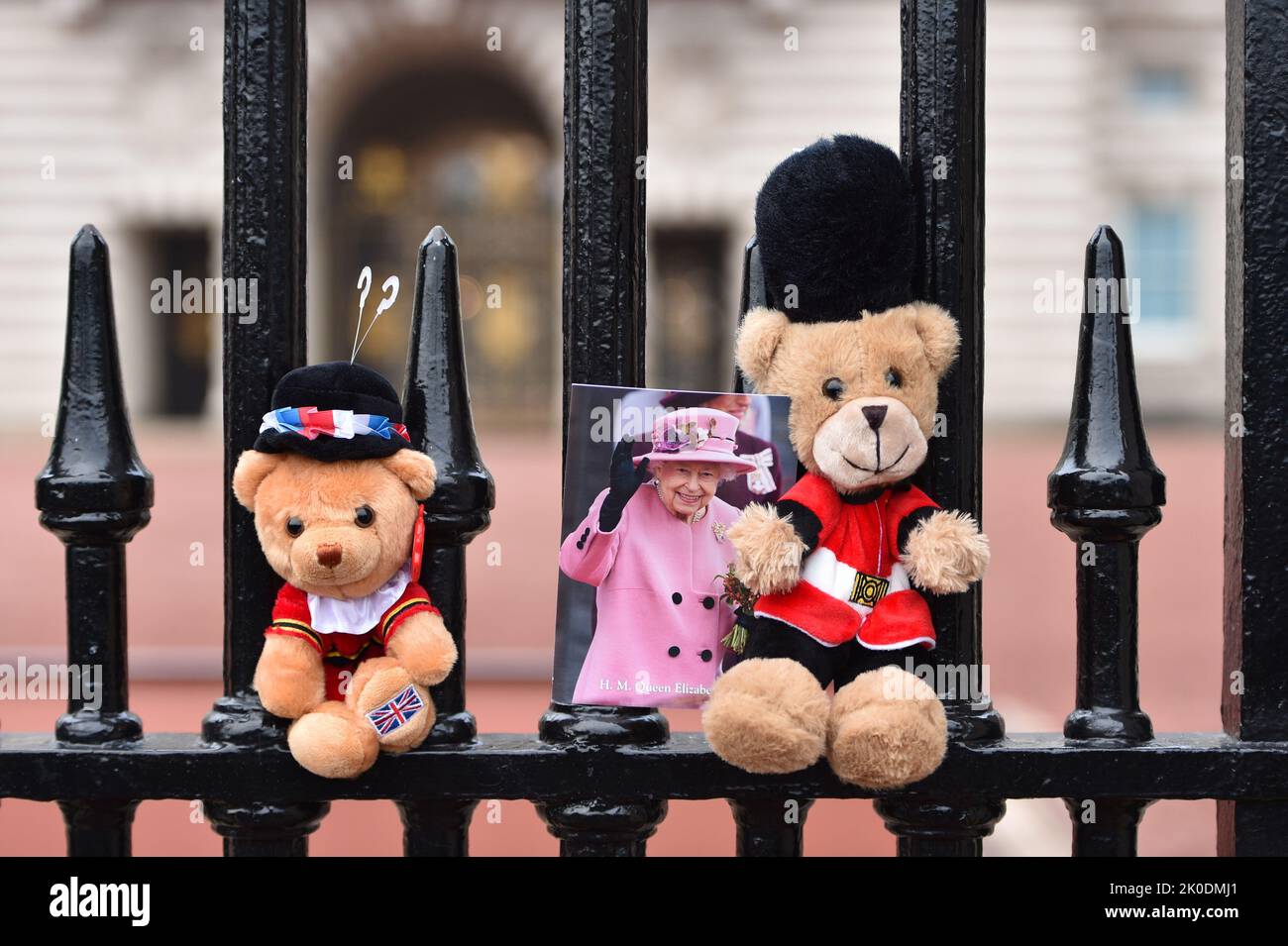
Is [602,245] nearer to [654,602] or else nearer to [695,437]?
[695,437]

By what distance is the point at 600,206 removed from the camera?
1.50 meters

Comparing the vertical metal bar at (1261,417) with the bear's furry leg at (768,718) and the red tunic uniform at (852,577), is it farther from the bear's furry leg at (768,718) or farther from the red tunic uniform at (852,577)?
the bear's furry leg at (768,718)

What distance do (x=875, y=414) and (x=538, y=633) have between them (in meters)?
6.22

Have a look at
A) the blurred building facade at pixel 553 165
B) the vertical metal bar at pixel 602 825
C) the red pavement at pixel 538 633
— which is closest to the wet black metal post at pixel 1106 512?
the vertical metal bar at pixel 602 825

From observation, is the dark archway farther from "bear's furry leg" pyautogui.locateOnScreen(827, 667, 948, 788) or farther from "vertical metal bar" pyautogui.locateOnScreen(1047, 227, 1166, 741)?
"bear's furry leg" pyautogui.locateOnScreen(827, 667, 948, 788)

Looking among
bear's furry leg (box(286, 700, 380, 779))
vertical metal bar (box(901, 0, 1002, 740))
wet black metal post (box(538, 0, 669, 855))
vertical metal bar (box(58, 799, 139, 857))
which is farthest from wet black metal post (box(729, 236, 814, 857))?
vertical metal bar (box(58, 799, 139, 857))

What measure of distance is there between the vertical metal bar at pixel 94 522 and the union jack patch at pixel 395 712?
312mm

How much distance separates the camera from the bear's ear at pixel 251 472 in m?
1.46

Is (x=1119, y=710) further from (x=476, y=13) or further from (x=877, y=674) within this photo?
(x=476, y=13)

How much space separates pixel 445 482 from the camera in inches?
58.7

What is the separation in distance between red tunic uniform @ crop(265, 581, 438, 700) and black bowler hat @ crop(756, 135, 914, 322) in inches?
22.5

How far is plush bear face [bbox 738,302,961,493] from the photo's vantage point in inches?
56.6
